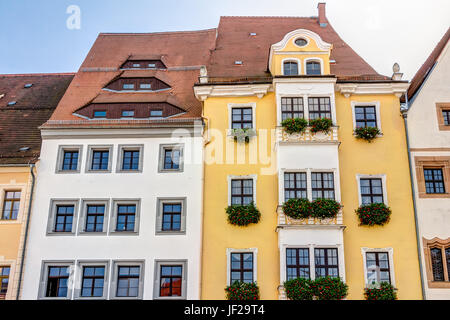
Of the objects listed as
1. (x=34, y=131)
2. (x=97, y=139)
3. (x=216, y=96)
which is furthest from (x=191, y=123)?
(x=34, y=131)

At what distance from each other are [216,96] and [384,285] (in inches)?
417

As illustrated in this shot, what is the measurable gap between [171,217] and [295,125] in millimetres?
6394

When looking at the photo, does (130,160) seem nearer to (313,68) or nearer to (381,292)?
(313,68)

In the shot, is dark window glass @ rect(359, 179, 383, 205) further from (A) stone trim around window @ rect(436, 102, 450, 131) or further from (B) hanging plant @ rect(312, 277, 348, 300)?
(B) hanging plant @ rect(312, 277, 348, 300)

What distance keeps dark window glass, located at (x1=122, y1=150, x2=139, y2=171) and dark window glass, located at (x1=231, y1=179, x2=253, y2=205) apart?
4.34 meters

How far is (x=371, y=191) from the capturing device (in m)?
22.9

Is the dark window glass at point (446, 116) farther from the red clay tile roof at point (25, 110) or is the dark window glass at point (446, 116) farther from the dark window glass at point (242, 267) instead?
the red clay tile roof at point (25, 110)

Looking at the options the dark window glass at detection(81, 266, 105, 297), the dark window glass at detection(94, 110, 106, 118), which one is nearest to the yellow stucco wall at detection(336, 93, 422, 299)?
the dark window glass at detection(81, 266, 105, 297)

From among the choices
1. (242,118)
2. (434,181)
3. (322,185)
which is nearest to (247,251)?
(322,185)

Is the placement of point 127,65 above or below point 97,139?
above

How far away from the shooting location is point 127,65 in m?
29.3

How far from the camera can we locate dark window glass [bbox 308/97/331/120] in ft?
77.8
